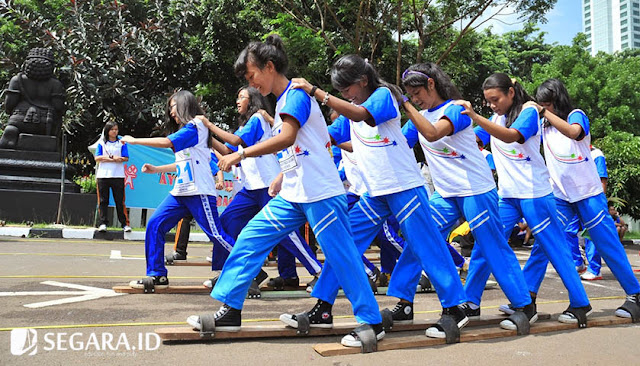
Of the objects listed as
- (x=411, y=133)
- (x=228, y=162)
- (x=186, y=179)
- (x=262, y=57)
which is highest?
(x=262, y=57)

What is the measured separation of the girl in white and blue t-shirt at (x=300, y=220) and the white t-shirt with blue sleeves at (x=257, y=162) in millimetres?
1841

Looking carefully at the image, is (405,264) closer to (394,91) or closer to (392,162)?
(392,162)

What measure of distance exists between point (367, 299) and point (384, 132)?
108cm

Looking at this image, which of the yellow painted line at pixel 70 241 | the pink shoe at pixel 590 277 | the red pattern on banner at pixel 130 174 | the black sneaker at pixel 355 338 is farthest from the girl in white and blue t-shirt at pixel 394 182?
the red pattern on banner at pixel 130 174

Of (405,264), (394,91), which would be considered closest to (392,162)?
(394,91)

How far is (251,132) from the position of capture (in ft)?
18.3

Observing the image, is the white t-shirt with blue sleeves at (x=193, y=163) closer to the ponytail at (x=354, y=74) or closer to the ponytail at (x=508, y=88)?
the ponytail at (x=354, y=74)

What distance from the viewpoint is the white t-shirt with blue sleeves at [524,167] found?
4617 millimetres

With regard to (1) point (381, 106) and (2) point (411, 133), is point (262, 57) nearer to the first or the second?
(1) point (381, 106)

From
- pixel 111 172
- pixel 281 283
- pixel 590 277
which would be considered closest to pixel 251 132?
pixel 281 283

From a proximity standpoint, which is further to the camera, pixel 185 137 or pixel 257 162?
pixel 257 162

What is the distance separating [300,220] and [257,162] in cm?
224

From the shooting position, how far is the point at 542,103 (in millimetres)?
5125

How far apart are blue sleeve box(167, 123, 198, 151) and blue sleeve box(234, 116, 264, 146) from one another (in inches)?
16.6
